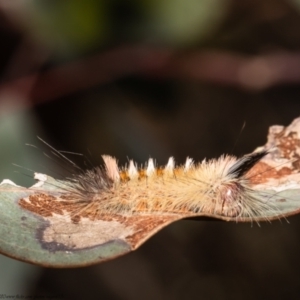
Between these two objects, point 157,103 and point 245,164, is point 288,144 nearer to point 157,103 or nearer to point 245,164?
point 245,164

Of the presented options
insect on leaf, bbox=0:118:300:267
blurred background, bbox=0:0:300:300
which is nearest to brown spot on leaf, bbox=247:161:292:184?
insect on leaf, bbox=0:118:300:267

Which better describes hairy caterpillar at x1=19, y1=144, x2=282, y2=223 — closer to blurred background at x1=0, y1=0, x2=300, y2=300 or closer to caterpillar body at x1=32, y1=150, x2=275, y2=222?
caterpillar body at x1=32, y1=150, x2=275, y2=222

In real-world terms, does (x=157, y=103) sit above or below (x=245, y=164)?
above

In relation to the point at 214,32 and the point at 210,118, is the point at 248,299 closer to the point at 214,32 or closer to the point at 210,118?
the point at 210,118

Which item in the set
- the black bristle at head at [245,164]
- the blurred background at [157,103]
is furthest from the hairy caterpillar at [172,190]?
the blurred background at [157,103]

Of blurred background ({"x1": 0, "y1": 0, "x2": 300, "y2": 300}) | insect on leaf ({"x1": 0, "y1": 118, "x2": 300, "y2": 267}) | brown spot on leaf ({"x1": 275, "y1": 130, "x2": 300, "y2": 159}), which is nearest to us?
insect on leaf ({"x1": 0, "y1": 118, "x2": 300, "y2": 267})

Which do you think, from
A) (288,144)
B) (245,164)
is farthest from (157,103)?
(245,164)
